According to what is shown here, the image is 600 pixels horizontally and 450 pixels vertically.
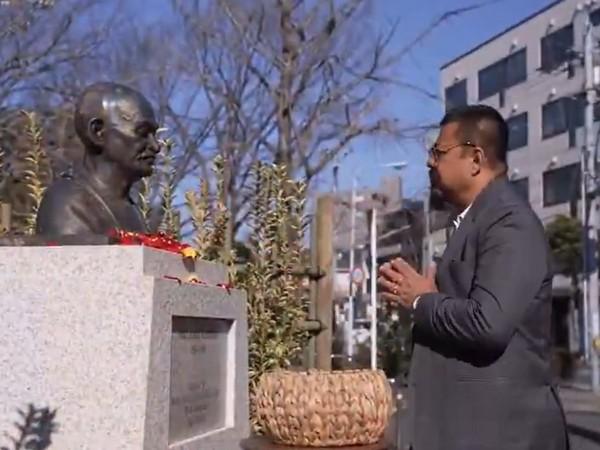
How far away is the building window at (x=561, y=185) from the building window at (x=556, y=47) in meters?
4.03

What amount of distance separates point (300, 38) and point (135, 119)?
1081 centimetres

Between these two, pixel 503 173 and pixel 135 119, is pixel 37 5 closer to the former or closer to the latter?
pixel 135 119

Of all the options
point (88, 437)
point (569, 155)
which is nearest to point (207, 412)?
point (88, 437)

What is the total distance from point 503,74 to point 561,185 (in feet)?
19.8

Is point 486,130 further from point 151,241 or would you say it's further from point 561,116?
point 561,116

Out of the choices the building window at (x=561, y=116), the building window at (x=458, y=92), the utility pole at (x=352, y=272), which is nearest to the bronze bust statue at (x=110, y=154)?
the utility pole at (x=352, y=272)

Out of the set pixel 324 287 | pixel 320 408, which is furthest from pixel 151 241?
pixel 324 287

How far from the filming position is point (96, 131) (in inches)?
210

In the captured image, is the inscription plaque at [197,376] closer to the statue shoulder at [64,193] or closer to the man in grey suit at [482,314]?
the statue shoulder at [64,193]

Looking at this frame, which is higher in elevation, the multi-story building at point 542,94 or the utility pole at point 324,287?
the multi-story building at point 542,94

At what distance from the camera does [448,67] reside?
48250mm

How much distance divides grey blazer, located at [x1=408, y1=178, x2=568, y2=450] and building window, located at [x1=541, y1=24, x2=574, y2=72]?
122 ft

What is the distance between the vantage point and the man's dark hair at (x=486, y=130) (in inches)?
→ 125

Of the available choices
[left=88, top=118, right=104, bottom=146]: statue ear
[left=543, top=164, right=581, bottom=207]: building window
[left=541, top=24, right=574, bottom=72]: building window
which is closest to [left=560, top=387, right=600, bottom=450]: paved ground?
[left=88, top=118, right=104, bottom=146]: statue ear
